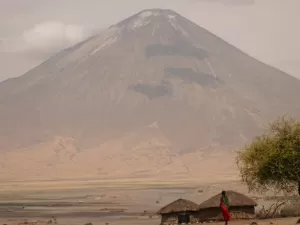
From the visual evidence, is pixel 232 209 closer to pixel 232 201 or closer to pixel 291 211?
pixel 232 201

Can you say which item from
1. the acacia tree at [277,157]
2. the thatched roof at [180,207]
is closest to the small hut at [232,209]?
the thatched roof at [180,207]

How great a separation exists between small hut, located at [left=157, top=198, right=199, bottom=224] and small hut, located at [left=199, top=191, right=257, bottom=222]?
567 mm

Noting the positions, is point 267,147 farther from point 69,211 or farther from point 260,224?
point 69,211

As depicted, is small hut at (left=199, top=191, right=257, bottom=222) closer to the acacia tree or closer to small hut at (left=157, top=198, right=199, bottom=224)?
small hut at (left=157, top=198, right=199, bottom=224)

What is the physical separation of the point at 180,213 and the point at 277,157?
7711 mm

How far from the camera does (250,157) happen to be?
151 ft

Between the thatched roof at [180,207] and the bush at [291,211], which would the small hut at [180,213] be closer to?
the thatched roof at [180,207]

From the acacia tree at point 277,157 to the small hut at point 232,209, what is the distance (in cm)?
157

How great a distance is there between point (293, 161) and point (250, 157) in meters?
2.94

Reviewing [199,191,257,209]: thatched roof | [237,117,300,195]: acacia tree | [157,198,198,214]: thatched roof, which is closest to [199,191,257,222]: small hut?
[199,191,257,209]: thatched roof

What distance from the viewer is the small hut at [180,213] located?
47.5 metres

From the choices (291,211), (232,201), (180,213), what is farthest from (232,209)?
(291,211)

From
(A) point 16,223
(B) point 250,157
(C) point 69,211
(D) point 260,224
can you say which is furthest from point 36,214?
(D) point 260,224

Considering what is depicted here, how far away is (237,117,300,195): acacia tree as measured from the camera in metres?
44.6
